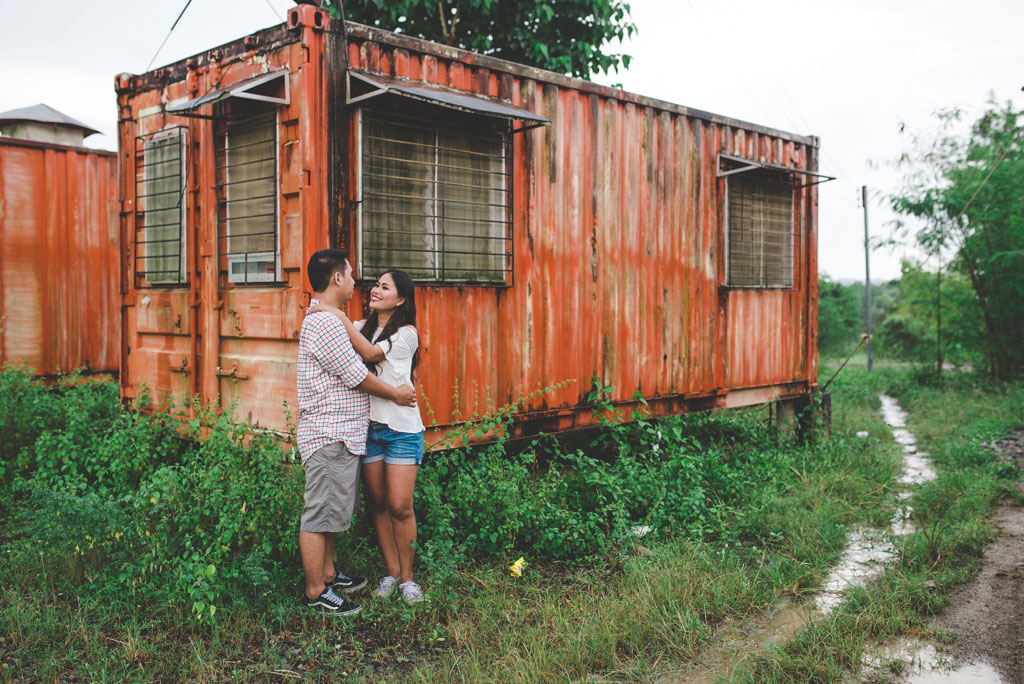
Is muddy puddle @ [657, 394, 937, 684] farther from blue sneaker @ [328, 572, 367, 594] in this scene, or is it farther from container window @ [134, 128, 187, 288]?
container window @ [134, 128, 187, 288]

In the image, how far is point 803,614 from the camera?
14.9 ft

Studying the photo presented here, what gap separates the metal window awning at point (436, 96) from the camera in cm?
470

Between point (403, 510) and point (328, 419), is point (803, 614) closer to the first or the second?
point (403, 510)

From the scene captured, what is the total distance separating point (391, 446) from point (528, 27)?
8.35 metres

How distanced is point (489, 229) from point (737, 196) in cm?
343

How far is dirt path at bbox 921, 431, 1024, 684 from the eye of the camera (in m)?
3.96

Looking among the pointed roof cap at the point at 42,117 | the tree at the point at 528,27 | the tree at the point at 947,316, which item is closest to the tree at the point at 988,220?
the tree at the point at 947,316

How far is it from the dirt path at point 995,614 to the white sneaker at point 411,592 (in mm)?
2816

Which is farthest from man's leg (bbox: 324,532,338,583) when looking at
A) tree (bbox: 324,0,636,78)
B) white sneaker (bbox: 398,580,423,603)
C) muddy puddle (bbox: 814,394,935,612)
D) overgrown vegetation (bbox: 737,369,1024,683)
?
tree (bbox: 324,0,636,78)

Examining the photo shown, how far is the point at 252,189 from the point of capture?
5.22 metres

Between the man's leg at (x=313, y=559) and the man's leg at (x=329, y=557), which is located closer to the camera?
the man's leg at (x=313, y=559)

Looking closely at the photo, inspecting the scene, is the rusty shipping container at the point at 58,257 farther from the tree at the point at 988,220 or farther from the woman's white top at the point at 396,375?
the tree at the point at 988,220

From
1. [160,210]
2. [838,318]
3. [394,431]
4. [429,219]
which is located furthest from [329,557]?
[838,318]

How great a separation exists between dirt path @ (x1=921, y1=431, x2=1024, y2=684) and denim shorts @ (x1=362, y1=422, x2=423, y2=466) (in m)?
3.03
